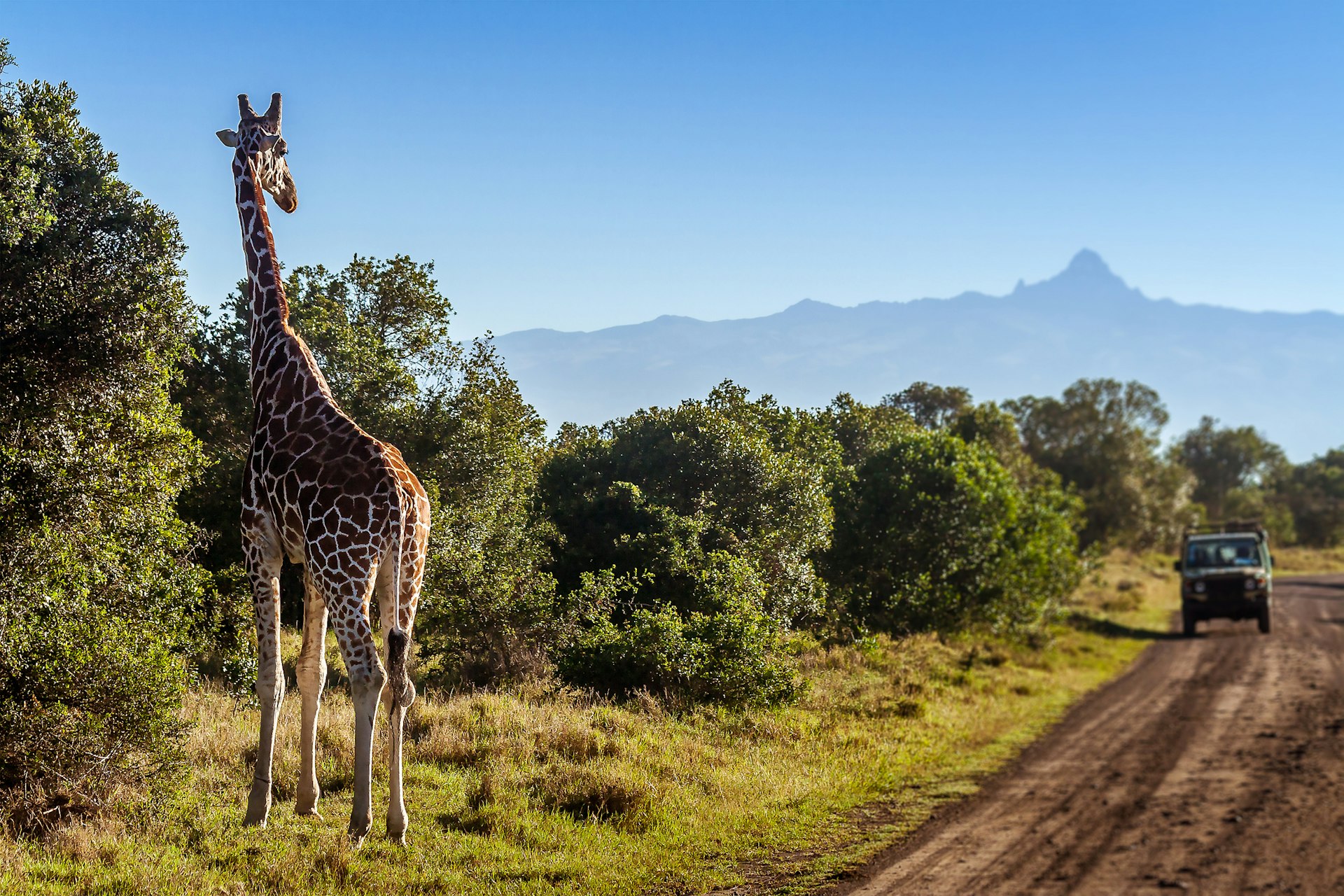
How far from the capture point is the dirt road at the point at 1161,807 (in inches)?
341

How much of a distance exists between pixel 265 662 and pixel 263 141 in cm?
484

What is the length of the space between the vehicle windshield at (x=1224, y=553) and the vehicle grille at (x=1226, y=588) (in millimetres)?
1095

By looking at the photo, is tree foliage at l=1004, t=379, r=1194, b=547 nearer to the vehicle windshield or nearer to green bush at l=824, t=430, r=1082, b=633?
the vehicle windshield

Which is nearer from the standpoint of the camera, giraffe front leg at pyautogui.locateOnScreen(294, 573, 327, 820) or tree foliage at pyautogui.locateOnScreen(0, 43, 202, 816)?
tree foliage at pyautogui.locateOnScreen(0, 43, 202, 816)

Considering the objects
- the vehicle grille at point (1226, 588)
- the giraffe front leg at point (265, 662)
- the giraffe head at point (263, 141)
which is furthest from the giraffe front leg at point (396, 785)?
the vehicle grille at point (1226, 588)

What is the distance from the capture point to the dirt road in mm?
8664

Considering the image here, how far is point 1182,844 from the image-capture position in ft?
31.7

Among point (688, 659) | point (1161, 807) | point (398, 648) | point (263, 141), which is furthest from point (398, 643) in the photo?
point (1161, 807)

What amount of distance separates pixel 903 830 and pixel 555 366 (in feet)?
41.0

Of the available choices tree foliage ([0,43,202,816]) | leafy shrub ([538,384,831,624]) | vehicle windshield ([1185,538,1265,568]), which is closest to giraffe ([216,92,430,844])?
tree foliage ([0,43,202,816])

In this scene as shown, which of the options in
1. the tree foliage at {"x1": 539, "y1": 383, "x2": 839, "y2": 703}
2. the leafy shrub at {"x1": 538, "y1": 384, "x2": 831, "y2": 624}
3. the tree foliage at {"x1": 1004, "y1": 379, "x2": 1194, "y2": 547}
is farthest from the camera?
the tree foliage at {"x1": 1004, "y1": 379, "x2": 1194, "y2": 547}

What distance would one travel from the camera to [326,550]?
7.93 metres

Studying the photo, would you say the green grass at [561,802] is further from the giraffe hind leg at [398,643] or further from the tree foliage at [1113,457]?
the tree foliage at [1113,457]

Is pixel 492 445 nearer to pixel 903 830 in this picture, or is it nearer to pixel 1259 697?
pixel 903 830
